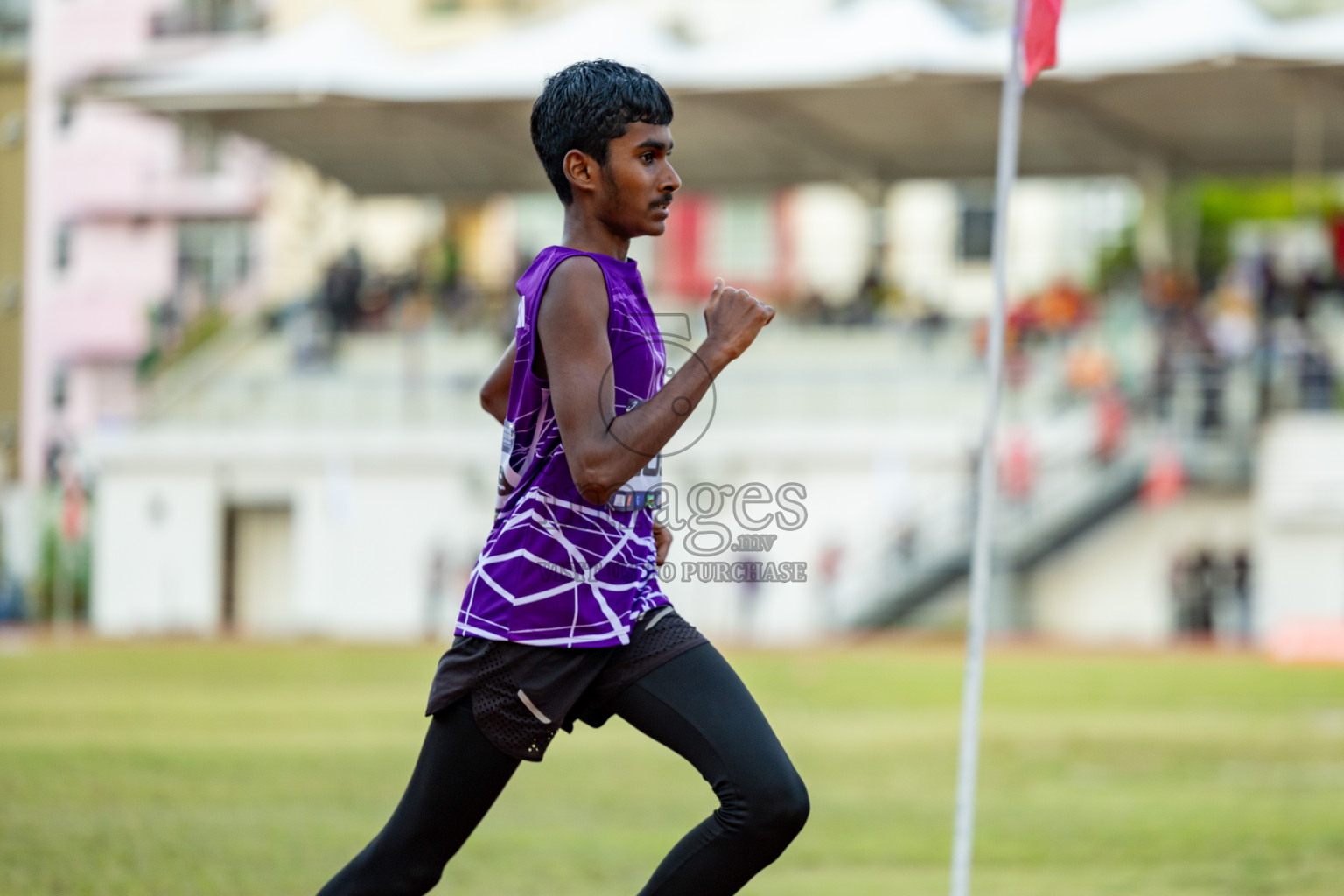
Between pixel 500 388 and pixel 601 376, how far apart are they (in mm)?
709

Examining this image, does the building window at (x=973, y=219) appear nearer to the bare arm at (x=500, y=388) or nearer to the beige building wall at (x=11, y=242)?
the beige building wall at (x=11, y=242)

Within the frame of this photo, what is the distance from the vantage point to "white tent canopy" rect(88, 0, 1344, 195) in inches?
1145

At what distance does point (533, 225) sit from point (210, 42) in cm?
1028

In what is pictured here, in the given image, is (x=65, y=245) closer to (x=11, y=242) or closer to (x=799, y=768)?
(x=11, y=242)

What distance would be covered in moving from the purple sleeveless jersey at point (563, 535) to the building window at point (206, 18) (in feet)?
123

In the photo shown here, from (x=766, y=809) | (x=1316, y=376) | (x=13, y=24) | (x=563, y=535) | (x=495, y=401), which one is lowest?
(x=766, y=809)

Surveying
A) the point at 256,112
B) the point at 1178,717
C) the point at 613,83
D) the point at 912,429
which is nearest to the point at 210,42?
the point at 256,112

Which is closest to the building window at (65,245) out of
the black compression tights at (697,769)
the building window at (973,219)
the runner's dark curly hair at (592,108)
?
the building window at (973,219)

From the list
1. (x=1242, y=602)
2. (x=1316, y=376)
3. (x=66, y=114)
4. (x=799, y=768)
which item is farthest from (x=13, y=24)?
(x=799, y=768)

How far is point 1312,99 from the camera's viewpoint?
2986 centimetres

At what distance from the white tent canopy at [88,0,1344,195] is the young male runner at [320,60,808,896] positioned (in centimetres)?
2534

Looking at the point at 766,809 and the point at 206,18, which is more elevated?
the point at 206,18

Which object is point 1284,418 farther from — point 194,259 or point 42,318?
point 194,259

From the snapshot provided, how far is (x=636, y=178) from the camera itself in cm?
413
